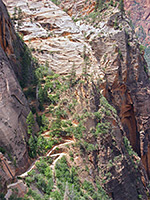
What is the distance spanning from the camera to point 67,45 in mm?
40875

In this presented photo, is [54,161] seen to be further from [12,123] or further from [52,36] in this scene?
[52,36]

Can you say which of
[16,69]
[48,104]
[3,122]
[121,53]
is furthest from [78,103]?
[121,53]

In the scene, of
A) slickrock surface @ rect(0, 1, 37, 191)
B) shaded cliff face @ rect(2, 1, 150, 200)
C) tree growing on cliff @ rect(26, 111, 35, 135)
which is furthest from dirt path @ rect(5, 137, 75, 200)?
tree growing on cliff @ rect(26, 111, 35, 135)

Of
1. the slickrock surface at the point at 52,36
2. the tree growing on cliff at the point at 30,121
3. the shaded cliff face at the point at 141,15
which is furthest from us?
the shaded cliff face at the point at 141,15

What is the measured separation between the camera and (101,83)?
116ft

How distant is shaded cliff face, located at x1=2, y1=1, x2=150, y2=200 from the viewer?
27.3 m

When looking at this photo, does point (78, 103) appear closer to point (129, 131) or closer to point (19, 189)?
point (19, 189)

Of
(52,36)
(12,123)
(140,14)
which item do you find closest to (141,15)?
(140,14)

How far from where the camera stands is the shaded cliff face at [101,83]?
27297 mm

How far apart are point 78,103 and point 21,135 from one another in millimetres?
10818

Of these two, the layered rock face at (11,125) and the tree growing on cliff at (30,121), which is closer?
the layered rock face at (11,125)

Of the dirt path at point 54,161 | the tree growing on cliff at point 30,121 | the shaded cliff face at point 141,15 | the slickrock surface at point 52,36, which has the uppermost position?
the slickrock surface at point 52,36

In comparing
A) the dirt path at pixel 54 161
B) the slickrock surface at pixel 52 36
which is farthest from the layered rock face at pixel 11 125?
the slickrock surface at pixel 52 36

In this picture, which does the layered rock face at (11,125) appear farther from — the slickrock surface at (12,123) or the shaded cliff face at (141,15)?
the shaded cliff face at (141,15)
